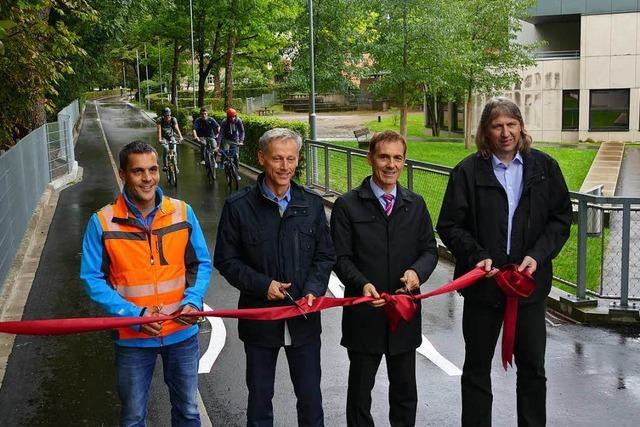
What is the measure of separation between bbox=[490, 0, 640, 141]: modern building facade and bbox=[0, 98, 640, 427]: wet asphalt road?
34.8m

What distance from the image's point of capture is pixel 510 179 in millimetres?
4621

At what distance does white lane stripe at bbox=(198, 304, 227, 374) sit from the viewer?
Result: 680cm

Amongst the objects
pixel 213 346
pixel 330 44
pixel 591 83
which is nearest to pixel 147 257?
pixel 213 346

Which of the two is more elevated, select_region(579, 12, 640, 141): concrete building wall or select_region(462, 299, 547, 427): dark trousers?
select_region(579, 12, 640, 141): concrete building wall

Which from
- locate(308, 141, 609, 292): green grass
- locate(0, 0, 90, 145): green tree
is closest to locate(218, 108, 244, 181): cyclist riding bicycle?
locate(308, 141, 609, 292): green grass

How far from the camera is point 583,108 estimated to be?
41.6 metres

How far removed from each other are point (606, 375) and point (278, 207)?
344cm

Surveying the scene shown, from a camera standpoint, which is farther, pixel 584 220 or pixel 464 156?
pixel 464 156

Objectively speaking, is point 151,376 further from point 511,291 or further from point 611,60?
point 611,60

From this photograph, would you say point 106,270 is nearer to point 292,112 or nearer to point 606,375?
point 606,375

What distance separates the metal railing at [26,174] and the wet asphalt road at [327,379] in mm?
1672

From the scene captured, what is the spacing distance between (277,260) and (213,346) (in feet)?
10.4

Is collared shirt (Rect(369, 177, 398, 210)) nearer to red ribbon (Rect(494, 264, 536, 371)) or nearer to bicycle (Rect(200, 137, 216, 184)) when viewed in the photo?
red ribbon (Rect(494, 264, 536, 371))

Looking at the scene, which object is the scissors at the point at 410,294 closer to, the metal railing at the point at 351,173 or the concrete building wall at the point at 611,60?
the metal railing at the point at 351,173
